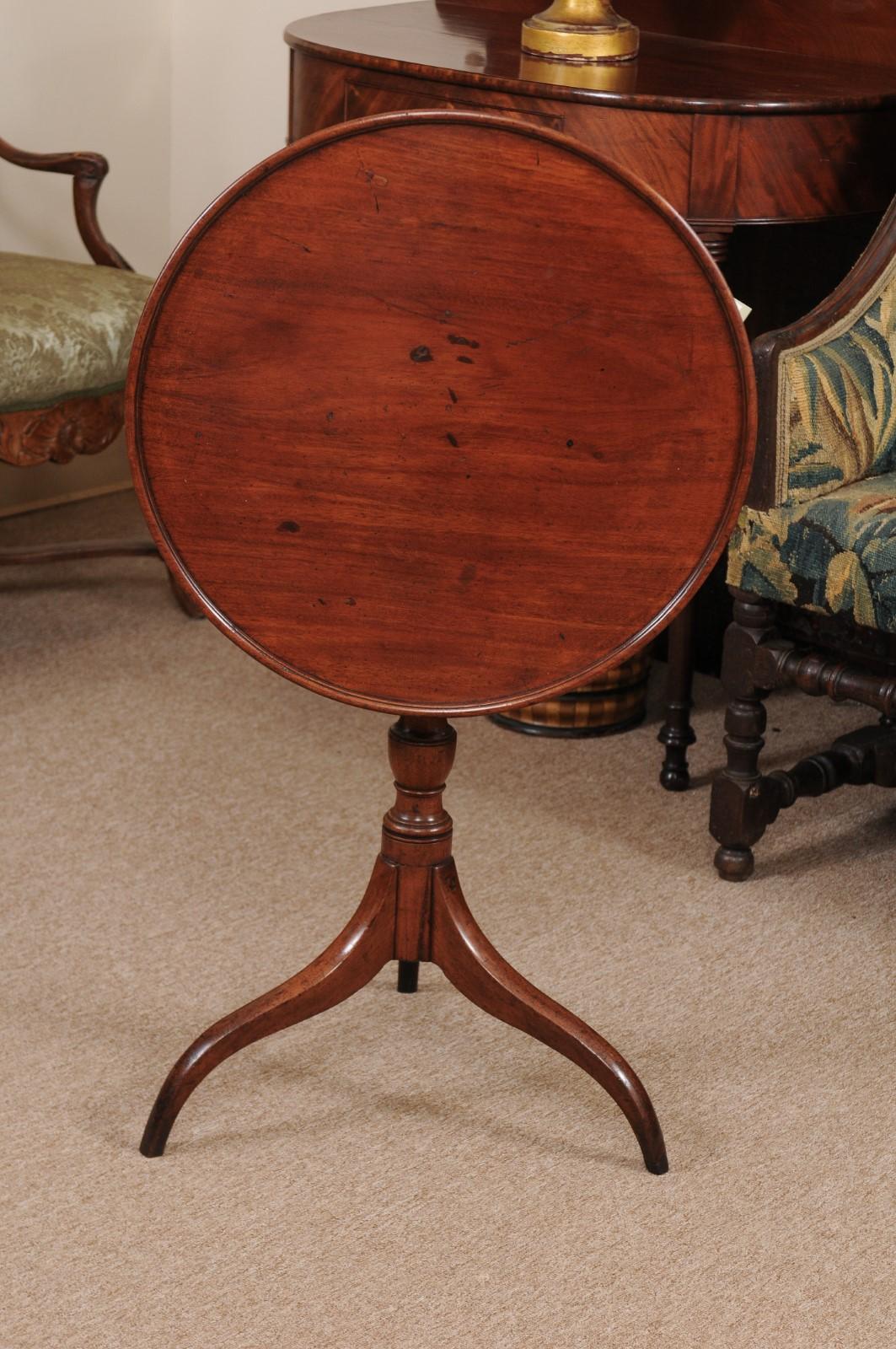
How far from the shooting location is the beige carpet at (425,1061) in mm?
1653

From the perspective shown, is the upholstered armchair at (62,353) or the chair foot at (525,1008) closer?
the chair foot at (525,1008)

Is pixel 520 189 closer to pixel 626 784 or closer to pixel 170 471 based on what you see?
pixel 170 471

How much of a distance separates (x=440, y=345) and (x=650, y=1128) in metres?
0.87

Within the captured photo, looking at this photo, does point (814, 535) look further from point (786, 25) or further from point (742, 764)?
point (786, 25)

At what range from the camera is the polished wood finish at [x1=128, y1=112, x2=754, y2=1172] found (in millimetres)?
1518

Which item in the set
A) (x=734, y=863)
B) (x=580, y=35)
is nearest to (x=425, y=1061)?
(x=734, y=863)

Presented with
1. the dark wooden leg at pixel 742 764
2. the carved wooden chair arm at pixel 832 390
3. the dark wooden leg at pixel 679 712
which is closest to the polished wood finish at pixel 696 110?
the carved wooden chair arm at pixel 832 390

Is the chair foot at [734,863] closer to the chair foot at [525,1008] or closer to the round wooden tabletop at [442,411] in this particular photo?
the chair foot at [525,1008]

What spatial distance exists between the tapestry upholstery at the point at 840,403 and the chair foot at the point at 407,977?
81 cm

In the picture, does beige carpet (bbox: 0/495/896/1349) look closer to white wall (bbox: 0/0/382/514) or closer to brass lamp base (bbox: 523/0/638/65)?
brass lamp base (bbox: 523/0/638/65)

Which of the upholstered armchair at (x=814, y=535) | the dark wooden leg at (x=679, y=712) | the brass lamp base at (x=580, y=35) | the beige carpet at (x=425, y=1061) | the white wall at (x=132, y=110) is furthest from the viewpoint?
the white wall at (x=132, y=110)

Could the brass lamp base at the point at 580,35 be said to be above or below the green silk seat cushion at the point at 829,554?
above

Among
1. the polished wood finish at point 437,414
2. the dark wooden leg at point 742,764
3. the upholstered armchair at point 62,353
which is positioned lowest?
the dark wooden leg at point 742,764

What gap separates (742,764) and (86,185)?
6.20 feet
